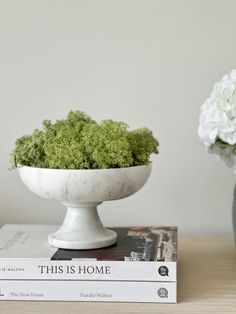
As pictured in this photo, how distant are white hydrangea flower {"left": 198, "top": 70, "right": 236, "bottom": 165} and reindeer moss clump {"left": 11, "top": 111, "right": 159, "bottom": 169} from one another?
9 cm

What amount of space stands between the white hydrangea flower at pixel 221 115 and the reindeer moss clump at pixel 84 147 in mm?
90

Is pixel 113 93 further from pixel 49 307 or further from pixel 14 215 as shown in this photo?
pixel 49 307

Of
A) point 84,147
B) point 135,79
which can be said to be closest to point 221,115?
point 84,147

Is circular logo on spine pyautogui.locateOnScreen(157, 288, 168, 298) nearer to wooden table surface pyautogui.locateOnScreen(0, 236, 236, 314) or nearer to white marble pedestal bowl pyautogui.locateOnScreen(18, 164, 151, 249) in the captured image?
wooden table surface pyautogui.locateOnScreen(0, 236, 236, 314)

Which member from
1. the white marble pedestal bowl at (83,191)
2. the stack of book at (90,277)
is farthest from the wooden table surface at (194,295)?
the white marble pedestal bowl at (83,191)

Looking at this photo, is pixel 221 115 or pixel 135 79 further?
pixel 135 79

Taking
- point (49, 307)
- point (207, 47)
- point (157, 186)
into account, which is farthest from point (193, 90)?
point (49, 307)

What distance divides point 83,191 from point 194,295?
219mm

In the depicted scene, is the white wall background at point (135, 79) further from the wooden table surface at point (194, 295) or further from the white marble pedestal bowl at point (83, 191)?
the white marble pedestal bowl at point (83, 191)

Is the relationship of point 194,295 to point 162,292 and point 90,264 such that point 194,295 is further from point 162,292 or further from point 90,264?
point 90,264

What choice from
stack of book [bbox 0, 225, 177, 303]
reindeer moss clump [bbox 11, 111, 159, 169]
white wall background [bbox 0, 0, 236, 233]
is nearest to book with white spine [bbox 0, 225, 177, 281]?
stack of book [bbox 0, 225, 177, 303]

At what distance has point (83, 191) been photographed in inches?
33.4

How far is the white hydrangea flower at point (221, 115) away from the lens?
885 mm

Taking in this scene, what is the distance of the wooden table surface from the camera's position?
2.59 ft
